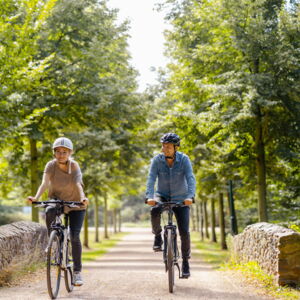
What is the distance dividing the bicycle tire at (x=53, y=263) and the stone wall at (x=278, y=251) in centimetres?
353

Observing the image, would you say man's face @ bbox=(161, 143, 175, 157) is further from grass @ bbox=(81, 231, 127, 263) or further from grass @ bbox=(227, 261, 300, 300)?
grass @ bbox=(81, 231, 127, 263)

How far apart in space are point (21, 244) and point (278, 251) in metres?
4.56

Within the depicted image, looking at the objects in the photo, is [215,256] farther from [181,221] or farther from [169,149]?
[169,149]

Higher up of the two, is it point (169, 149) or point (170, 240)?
point (169, 149)

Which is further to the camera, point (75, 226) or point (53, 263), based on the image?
point (75, 226)

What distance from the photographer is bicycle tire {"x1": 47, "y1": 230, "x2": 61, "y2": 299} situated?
6.75 metres

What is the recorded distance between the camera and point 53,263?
6883mm

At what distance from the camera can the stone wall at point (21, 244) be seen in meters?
8.93

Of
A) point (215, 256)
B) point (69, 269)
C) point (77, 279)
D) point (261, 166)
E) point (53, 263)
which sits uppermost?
point (261, 166)

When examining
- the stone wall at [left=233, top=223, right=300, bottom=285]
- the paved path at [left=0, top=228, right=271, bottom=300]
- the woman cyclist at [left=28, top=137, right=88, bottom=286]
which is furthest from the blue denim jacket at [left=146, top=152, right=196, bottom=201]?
the stone wall at [left=233, top=223, right=300, bottom=285]

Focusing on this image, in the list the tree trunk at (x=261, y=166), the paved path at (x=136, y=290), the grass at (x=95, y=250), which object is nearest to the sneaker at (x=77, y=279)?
the paved path at (x=136, y=290)

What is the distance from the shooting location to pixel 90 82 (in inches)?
713

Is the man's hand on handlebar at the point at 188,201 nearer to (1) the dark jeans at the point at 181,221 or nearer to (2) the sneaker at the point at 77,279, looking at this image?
(1) the dark jeans at the point at 181,221

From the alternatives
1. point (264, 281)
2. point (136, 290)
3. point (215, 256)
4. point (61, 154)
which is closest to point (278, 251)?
point (264, 281)
